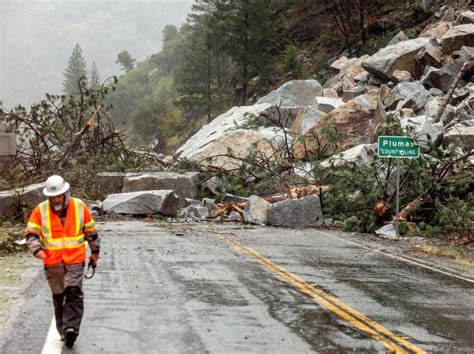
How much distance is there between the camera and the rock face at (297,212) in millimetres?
19031

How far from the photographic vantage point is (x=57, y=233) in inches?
249

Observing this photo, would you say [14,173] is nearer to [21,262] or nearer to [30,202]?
[30,202]

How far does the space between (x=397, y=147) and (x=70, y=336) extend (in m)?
11.4

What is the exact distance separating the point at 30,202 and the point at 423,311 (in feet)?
45.5

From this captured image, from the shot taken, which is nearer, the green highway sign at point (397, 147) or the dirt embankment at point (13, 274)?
the dirt embankment at point (13, 274)

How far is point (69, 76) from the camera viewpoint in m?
126

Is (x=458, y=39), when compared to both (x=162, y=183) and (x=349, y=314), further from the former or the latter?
(x=349, y=314)

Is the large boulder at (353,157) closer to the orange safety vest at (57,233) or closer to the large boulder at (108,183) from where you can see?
the large boulder at (108,183)

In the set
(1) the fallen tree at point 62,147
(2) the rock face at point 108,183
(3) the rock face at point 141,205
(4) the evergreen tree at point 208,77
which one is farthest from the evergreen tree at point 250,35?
(3) the rock face at point 141,205

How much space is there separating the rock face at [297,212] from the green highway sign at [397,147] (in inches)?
144

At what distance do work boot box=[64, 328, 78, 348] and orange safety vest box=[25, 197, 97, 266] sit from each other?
0.64m

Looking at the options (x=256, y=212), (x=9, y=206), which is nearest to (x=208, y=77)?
(x=256, y=212)

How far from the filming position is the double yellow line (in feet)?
20.9

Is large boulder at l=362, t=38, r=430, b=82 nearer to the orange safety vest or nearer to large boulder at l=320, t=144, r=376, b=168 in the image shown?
large boulder at l=320, t=144, r=376, b=168
